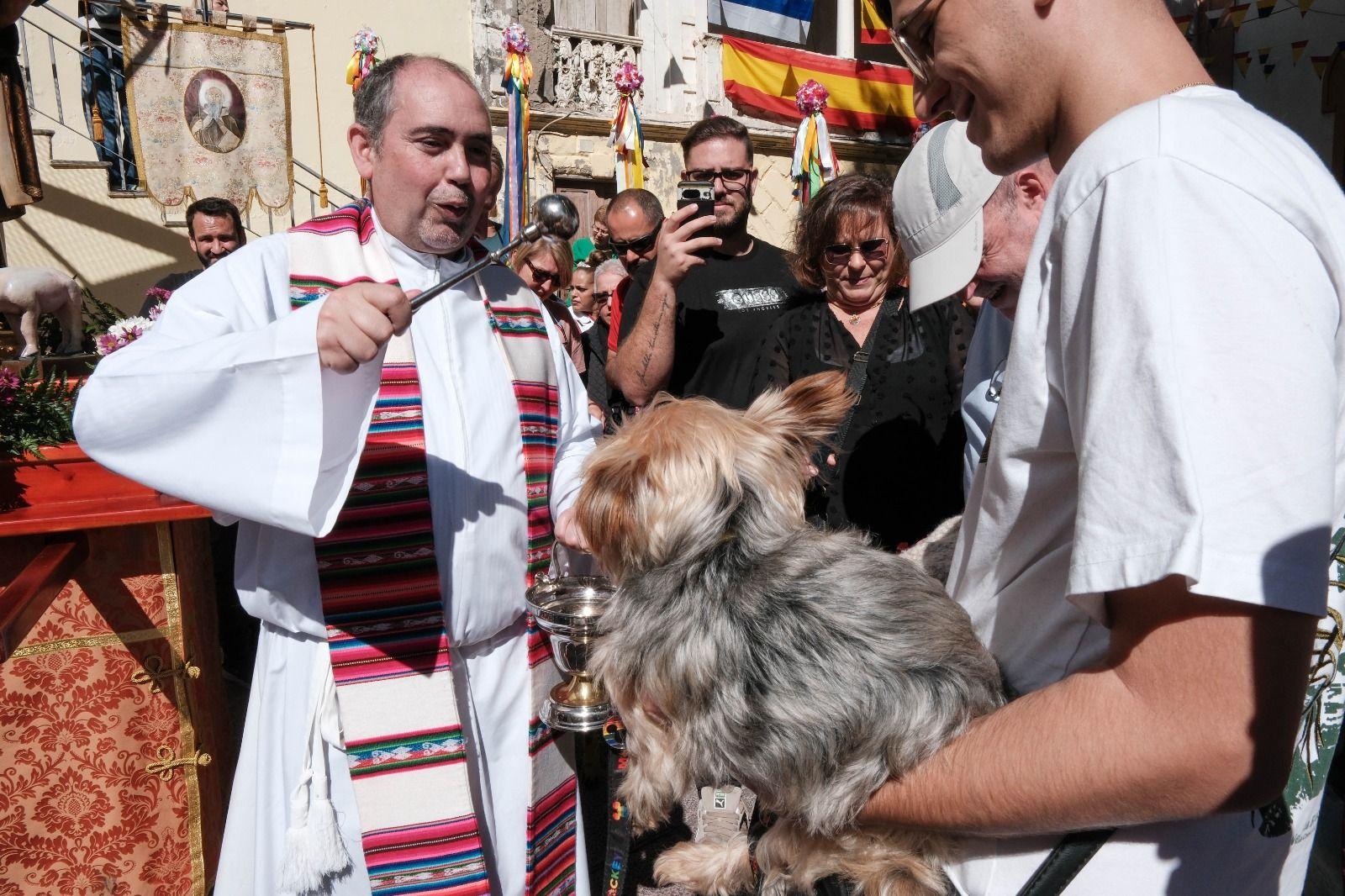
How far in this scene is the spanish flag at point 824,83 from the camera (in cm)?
1485

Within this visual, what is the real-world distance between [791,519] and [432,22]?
1221 centimetres

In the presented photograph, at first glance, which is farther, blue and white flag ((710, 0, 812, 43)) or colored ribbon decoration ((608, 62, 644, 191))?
blue and white flag ((710, 0, 812, 43))

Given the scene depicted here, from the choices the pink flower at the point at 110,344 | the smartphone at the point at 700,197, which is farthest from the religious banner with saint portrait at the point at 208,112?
the smartphone at the point at 700,197

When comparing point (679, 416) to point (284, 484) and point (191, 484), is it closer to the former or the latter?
point (284, 484)

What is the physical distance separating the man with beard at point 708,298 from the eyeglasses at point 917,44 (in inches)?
92.4

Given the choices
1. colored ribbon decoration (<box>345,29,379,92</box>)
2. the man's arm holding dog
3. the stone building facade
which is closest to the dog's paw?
the man's arm holding dog

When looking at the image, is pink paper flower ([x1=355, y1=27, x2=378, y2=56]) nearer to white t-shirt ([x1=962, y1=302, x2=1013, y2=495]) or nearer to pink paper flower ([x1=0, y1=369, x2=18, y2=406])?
pink paper flower ([x1=0, y1=369, x2=18, y2=406])

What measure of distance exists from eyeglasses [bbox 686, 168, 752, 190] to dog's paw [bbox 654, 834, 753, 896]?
122 inches

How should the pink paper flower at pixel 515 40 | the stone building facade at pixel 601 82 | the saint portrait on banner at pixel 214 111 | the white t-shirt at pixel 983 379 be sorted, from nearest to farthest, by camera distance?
the white t-shirt at pixel 983 379 → the saint portrait on banner at pixel 214 111 → the pink paper flower at pixel 515 40 → the stone building facade at pixel 601 82

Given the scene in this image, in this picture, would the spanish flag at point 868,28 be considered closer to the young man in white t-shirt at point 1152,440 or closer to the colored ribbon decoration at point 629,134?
the colored ribbon decoration at point 629,134

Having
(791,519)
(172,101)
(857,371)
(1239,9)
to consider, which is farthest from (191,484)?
(1239,9)

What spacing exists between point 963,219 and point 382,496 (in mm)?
1587

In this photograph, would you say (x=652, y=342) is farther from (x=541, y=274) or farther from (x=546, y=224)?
(x=541, y=274)

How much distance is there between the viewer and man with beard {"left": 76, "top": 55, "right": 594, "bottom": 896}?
6.14 ft
